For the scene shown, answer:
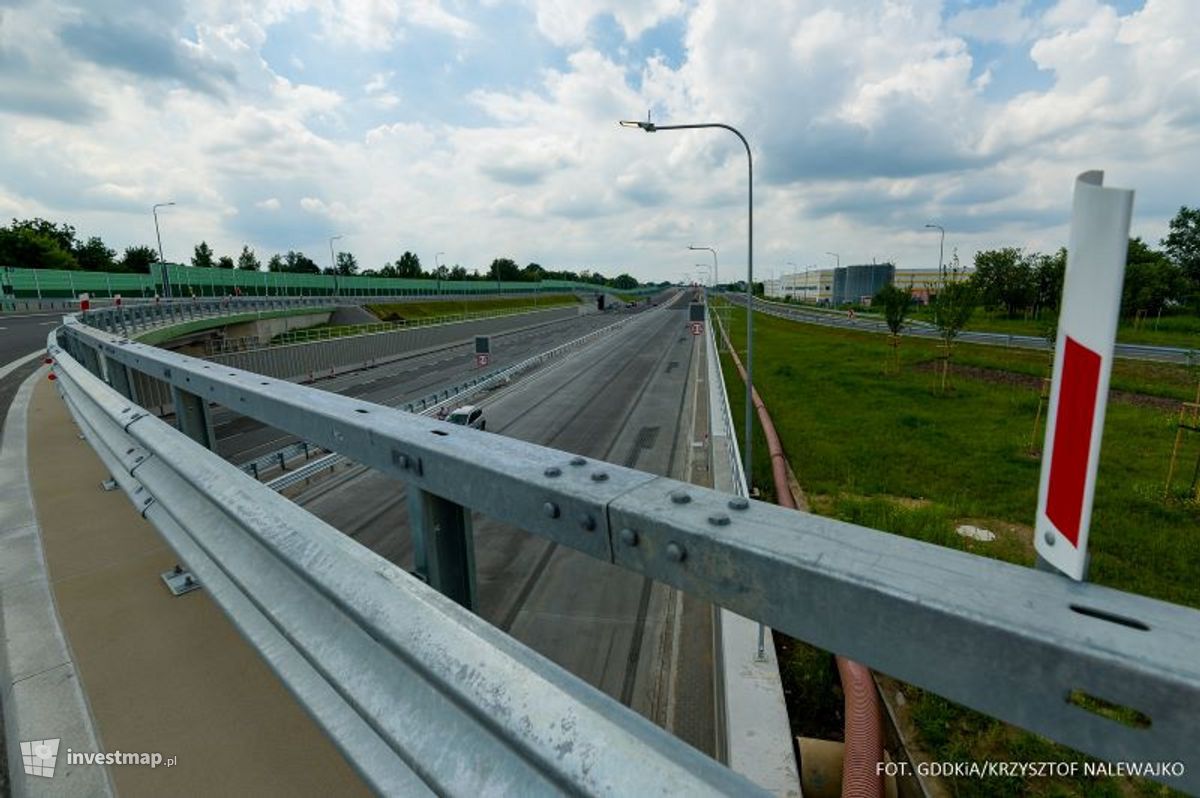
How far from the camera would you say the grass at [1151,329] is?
145 ft

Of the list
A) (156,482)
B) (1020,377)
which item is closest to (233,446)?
(156,482)

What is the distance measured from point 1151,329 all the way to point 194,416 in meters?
73.3

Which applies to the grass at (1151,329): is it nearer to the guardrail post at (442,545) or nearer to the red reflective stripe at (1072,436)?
the guardrail post at (442,545)

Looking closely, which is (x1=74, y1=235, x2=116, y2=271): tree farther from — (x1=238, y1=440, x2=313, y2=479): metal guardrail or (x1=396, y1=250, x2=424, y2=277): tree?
(x1=238, y1=440, x2=313, y2=479): metal guardrail

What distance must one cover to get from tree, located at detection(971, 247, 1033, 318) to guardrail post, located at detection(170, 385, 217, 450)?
75002mm

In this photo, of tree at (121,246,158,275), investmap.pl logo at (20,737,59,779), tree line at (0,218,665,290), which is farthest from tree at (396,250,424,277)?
investmap.pl logo at (20,737,59,779)

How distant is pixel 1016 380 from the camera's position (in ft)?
92.3

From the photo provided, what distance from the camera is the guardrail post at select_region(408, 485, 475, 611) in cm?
226

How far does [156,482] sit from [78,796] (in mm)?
1817

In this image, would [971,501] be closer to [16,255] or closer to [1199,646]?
[1199,646]

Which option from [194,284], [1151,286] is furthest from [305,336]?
[1151,286]

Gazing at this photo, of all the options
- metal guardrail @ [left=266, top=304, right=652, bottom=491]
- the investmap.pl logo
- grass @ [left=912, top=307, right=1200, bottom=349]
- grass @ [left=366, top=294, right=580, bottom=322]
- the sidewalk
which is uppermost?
the sidewalk

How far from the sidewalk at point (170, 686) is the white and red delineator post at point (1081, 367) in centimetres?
230

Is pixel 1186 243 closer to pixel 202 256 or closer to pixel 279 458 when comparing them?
pixel 279 458
